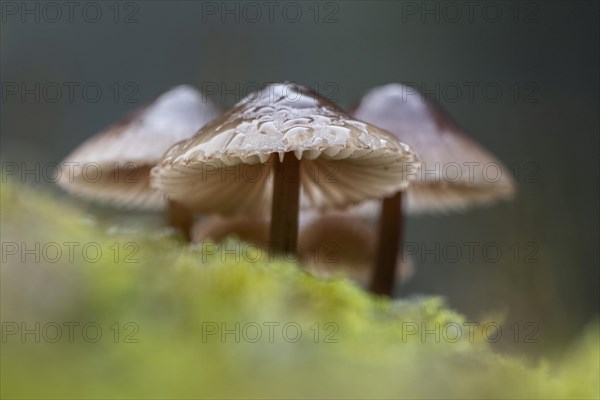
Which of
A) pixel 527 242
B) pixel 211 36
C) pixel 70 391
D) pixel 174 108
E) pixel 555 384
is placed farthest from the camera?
pixel 211 36

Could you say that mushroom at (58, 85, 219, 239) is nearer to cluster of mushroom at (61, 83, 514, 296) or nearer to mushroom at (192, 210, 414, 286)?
cluster of mushroom at (61, 83, 514, 296)

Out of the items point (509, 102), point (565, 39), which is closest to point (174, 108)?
point (565, 39)

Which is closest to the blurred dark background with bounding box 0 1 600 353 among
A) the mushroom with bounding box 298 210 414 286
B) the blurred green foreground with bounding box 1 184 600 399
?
the mushroom with bounding box 298 210 414 286

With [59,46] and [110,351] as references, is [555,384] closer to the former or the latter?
[110,351]

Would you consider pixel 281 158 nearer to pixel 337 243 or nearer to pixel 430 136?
pixel 430 136

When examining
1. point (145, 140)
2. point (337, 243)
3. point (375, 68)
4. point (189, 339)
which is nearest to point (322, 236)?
point (337, 243)

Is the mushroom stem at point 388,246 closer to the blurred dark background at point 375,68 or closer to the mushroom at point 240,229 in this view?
the mushroom at point 240,229

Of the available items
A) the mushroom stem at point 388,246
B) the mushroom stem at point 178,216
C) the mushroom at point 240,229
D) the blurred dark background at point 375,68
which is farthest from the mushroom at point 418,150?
the blurred dark background at point 375,68
